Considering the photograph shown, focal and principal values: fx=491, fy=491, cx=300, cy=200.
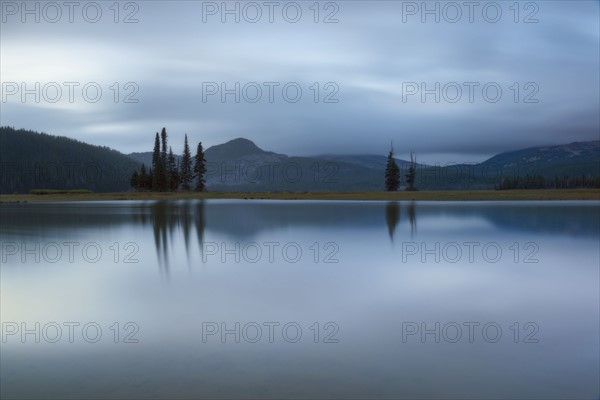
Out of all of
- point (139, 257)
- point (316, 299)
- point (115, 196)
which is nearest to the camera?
point (316, 299)

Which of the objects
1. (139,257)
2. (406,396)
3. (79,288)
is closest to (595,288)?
(406,396)

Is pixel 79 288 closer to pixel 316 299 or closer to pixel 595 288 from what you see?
pixel 316 299

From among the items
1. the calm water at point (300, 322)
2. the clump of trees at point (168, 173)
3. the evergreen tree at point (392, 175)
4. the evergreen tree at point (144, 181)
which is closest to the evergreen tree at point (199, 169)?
the clump of trees at point (168, 173)

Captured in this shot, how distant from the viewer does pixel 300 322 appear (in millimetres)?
10984

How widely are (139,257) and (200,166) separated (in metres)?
119

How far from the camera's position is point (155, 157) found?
14050 centimetres

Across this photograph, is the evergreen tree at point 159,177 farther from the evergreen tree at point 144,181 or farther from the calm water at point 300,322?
the calm water at point 300,322

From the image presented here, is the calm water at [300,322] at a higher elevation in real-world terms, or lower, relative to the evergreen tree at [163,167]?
lower

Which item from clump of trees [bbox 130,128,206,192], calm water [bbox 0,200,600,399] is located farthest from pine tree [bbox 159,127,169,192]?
calm water [bbox 0,200,600,399]

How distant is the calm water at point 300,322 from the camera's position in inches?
291

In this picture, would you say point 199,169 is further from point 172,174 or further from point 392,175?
point 392,175

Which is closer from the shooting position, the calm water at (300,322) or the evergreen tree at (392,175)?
the calm water at (300,322)

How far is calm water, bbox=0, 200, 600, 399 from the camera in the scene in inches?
291

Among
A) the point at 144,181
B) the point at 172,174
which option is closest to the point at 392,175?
the point at 172,174
